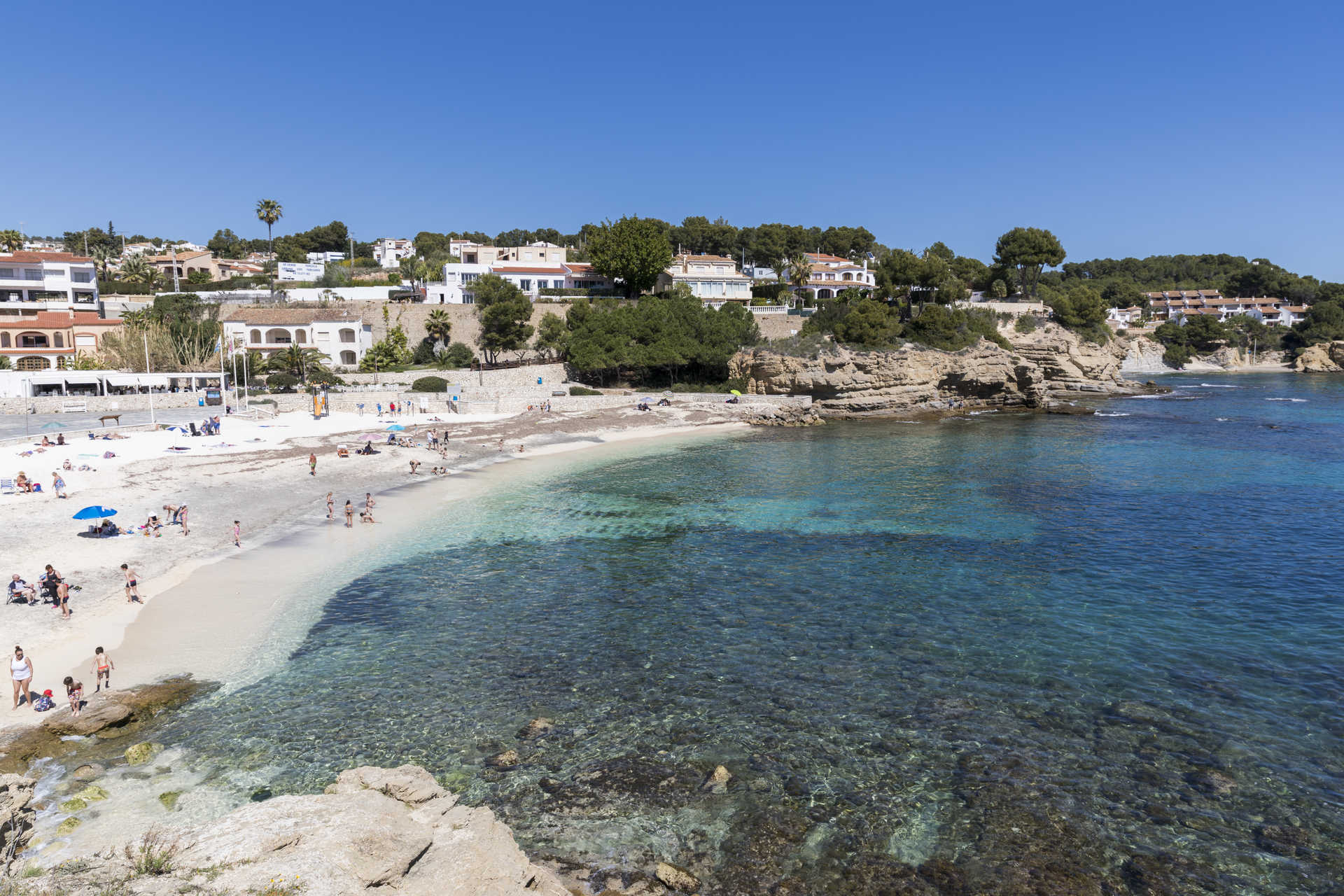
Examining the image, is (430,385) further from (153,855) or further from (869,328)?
(153,855)

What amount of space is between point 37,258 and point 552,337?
2099 inches

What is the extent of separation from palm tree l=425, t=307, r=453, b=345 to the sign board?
101 feet

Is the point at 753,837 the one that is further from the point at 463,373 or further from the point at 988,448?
the point at 463,373

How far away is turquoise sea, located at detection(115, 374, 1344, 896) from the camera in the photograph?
12445mm

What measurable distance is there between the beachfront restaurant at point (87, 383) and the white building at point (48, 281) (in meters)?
26.7

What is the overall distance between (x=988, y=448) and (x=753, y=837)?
4235cm

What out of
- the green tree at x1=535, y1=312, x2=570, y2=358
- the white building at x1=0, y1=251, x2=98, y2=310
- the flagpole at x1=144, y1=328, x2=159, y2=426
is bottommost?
the flagpole at x1=144, y1=328, x2=159, y2=426

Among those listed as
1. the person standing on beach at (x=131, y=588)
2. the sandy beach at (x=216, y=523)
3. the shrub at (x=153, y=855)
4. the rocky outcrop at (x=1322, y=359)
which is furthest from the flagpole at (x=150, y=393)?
the rocky outcrop at (x=1322, y=359)

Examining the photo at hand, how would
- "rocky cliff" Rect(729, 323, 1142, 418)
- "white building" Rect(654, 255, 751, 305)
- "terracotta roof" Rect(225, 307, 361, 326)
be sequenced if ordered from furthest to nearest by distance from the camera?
"white building" Rect(654, 255, 751, 305) → "terracotta roof" Rect(225, 307, 361, 326) → "rocky cliff" Rect(729, 323, 1142, 418)

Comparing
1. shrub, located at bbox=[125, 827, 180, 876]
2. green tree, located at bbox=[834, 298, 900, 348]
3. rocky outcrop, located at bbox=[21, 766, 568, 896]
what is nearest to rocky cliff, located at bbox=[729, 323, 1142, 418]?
green tree, located at bbox=[834, 298, 900, 348]

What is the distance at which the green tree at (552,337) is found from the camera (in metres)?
76.2

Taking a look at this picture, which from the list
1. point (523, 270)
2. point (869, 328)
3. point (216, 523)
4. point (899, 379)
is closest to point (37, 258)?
point (523, 270)

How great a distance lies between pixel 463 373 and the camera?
2655 inches

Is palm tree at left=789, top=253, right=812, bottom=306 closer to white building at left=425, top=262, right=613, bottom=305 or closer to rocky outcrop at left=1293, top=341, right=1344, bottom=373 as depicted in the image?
white building at left=425, top=262, right=613, bottom=305
